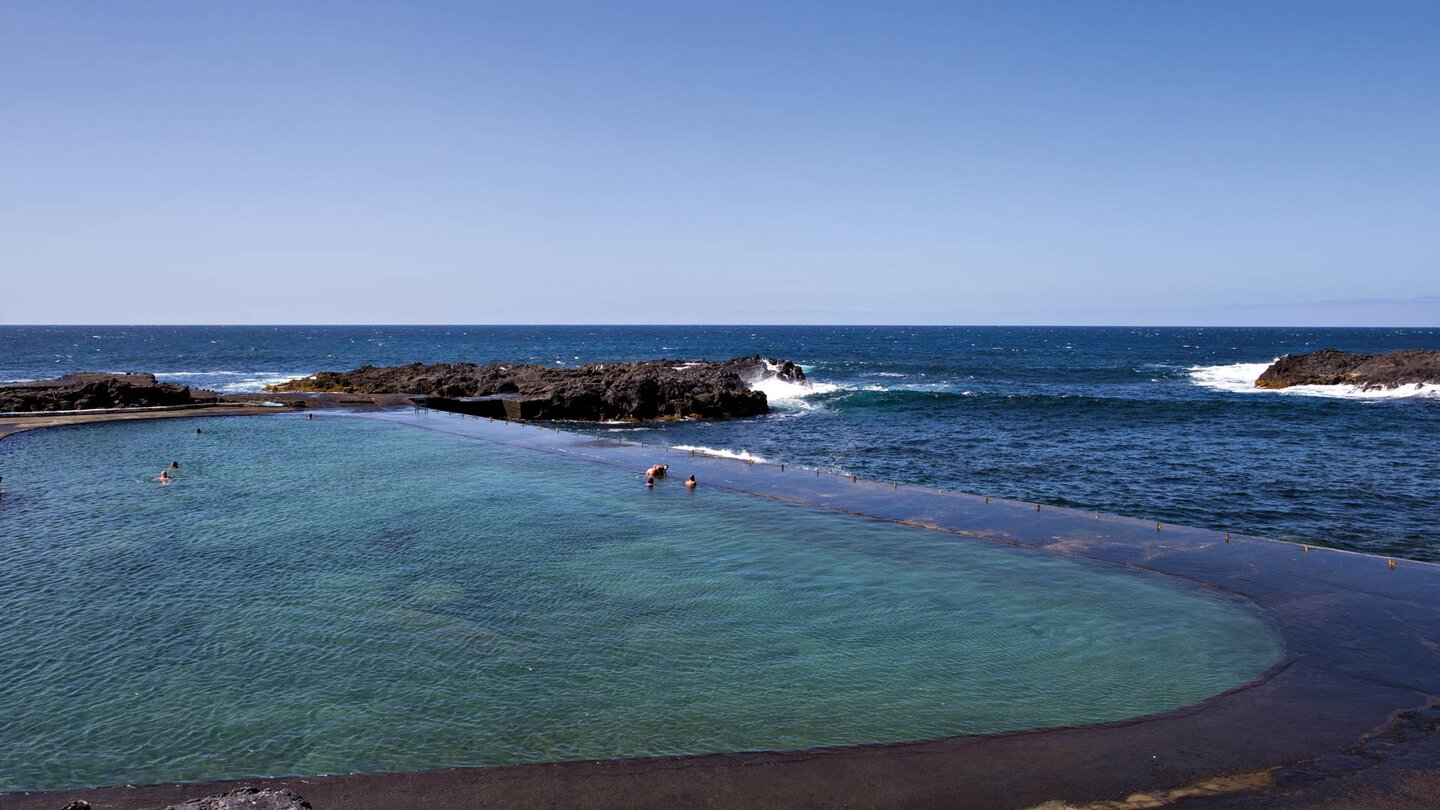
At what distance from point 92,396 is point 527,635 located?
47081 mm

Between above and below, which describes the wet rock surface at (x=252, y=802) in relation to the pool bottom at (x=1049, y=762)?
above

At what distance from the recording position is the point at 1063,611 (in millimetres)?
16984

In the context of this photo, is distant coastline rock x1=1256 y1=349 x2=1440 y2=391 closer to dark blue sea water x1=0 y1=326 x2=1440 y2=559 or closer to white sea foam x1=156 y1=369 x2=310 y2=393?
dark blue sea water x1=0 y1=326 x2=1440 y2=559

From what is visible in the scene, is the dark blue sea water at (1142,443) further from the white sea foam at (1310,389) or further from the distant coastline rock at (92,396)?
the distant coastline rock at (92,396)

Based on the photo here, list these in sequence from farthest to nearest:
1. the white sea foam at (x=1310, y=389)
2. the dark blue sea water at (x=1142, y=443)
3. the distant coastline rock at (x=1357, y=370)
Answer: the distant coastline rock at (x=1357, y=370) → the white sea foam at (x=1310, y=389) → the dark blue sea water at (x=1142, y=443)

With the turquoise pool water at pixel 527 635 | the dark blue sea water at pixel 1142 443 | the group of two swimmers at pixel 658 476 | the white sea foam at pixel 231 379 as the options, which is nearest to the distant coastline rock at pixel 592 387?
the dark blue sea water at pixel 1142 443

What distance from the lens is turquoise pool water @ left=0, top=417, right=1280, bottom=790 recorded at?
11.8 metres

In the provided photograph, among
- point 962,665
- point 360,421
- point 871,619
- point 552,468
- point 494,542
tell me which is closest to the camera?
point 962,665

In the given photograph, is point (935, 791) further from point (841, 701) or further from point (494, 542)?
point (494, 542)

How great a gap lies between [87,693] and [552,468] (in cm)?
2099

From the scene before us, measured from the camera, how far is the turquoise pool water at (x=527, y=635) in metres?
11.8

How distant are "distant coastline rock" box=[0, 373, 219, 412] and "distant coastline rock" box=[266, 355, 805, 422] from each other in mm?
13927

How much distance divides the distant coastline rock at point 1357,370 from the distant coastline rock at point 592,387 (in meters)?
47.4

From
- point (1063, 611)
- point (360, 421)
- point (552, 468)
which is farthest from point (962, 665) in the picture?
point (360, 421)
